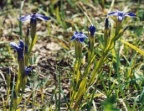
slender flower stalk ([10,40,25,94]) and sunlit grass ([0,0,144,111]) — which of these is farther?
sunlit grass ([0,0,144,111])

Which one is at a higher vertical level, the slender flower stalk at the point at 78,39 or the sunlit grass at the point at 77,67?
the slender flower stalk at the point at 78,39

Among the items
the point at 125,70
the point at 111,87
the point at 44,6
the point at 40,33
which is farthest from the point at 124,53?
the point at 44,6

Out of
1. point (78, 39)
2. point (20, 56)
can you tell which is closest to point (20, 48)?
point (20, 56)

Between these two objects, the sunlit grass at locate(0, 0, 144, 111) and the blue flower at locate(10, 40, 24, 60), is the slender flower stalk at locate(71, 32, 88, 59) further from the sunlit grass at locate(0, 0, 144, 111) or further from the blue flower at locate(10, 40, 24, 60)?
the blue flower at locate(10, 40, 24, 60)

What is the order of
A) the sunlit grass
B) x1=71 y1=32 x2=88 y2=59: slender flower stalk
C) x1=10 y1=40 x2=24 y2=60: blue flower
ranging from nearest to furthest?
x1=10 y1=40 x2=24 y2=60: blue flower → x1=71 y1=32 x2=88 y2=59: slender flower stalk → the sunlit grass

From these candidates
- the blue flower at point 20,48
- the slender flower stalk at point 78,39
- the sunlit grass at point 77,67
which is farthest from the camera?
the sunlit grass at point 77,67

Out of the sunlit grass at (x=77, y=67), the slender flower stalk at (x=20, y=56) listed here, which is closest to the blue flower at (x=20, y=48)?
the slender flower stalk at (x=20, y=56)

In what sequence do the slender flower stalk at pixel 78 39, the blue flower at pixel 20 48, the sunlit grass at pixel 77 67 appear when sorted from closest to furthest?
the blue flower at pixel 20 48 < the slender flower stalk at pixel 78 39 < the sunlit grass at pixel 77 67

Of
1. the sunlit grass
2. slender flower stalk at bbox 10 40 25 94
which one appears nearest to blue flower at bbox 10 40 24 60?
slender flower stalk at bbox 10 40 25 94

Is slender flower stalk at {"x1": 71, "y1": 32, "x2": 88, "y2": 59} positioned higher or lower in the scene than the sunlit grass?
higher

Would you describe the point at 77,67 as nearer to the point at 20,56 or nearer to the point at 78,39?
the point at 78,39

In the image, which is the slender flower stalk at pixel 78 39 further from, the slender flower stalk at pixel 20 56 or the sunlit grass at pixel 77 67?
the slender flower stalk at pixel 20 56
